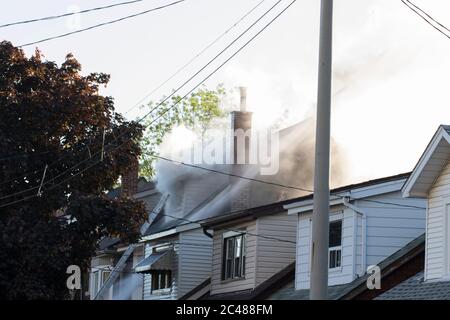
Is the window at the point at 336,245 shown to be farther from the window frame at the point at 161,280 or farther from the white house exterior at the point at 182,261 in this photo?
the window frame at the point at 161,280

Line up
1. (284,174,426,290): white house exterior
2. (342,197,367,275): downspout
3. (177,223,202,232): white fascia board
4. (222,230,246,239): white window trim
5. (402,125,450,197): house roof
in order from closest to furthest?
(402,125,450,197): house roof
(342,197,367,275): downspout
(284,174,426,290): white house exterior
(222,230,246,239): white window trim
(177,223,202,232): white fascia board

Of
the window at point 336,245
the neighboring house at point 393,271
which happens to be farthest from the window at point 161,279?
the neighboring house at point 393,271

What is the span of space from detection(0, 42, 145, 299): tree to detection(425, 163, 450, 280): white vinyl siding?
30.7 feet

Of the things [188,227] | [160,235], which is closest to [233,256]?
[188,227]

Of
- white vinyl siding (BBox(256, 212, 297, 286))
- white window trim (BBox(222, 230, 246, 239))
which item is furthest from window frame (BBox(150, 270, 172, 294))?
white vinyl siding (BBox(256, 212, 297, 286))

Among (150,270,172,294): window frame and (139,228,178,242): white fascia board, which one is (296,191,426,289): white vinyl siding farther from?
(150,270,172,294): window frame

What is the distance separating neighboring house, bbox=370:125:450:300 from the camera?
73.3 feet

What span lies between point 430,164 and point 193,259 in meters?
17.3

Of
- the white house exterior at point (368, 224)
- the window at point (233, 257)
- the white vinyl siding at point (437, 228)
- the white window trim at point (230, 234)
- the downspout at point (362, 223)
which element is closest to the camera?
the white vinyl siding at point (437, 228)

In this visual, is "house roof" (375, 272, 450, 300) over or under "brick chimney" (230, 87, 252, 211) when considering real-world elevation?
under

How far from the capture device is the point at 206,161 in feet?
153

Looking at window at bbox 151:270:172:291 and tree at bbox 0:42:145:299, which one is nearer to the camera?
tree at bbox 0:42:145:299

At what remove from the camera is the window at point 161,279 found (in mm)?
39531
